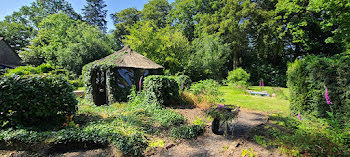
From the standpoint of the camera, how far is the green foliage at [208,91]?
732cm

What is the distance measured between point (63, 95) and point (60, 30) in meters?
24.3

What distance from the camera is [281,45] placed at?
18.9 meters

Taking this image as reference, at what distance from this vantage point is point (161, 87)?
651cm

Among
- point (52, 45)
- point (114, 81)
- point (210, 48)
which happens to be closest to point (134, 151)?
point (114, 81)

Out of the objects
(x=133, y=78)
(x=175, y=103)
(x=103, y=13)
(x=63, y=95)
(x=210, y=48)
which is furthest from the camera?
(x=103, y=13)

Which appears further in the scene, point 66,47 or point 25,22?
point 25,22

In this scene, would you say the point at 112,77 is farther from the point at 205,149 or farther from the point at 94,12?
the point at 94,12

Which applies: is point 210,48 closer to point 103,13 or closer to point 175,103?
point 175,103

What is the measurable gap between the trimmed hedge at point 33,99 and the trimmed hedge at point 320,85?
729cm

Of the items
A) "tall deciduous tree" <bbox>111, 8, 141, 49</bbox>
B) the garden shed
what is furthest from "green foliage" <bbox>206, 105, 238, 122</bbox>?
"tall deciduous tree" <bbox>111, 8, 141, 49</bbox>

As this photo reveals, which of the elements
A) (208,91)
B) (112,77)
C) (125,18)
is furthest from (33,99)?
(125,18)

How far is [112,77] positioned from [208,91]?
15.8ft

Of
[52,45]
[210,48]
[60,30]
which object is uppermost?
[60,30]

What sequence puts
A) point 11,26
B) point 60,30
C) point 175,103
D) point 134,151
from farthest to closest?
1. point 11,26
2. point 60,30
3. point 175,103
4. point 134,151
